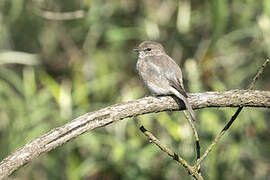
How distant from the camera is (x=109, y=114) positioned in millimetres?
3246

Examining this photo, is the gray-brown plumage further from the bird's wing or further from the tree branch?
the tree branch

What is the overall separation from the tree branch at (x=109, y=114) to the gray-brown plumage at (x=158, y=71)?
1.19m

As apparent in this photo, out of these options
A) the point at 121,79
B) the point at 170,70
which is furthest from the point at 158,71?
the point at 121,79

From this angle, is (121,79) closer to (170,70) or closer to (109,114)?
(170,70)

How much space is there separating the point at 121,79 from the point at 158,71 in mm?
1534

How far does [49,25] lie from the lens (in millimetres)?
7629

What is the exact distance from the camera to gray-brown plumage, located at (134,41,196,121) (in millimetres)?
5138

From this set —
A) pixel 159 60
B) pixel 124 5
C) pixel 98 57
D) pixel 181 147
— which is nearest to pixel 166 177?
pixel 181 147

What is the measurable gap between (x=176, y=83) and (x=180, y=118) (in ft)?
3.23

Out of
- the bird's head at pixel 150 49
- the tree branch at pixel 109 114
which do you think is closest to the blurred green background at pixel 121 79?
the bird's head at pixel 150 49

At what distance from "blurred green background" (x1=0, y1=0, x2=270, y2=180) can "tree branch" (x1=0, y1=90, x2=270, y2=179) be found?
1.90 metres

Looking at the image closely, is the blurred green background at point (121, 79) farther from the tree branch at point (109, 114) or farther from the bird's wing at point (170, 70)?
the tree branch at point (109, 114)

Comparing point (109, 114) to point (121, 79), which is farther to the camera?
point (121, 79)

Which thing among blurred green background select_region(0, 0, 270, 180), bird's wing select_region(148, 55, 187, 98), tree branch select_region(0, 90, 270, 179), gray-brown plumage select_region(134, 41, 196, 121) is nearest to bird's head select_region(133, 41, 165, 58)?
gray-brown plumage select_region(134, 41, 196, 121)
